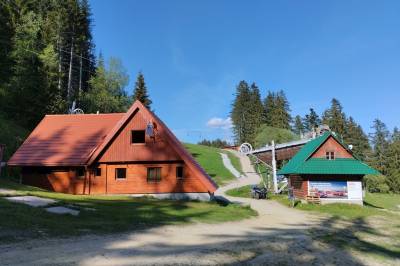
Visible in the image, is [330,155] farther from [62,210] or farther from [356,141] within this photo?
[356,141]

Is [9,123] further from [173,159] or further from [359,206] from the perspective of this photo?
[359,206]

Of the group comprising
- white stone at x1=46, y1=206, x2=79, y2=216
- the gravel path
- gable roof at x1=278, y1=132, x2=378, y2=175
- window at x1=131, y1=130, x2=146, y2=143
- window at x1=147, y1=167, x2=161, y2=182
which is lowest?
the gravel path

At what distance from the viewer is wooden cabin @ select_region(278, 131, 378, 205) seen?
37.8 meters

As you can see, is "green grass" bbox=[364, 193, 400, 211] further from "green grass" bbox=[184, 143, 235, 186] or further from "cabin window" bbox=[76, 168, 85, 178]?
"cabin window" bbox=[76, 168, 85, 178]

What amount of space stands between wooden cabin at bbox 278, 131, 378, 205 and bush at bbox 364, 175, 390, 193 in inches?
1590

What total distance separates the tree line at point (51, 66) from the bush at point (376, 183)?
41792 mm

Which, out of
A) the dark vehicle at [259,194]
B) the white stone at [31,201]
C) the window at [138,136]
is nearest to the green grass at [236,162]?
the dark vehicle at [259,194]

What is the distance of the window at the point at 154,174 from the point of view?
31781mm

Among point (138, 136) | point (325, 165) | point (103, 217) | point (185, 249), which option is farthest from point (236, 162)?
point (185, 249)

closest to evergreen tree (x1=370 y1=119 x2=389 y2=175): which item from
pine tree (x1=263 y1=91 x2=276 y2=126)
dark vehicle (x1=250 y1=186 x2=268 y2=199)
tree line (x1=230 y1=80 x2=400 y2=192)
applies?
tree line (x1=230 y1=80 x2=400 y2=192)

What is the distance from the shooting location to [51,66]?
6181 cm

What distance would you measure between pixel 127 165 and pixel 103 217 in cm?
1227

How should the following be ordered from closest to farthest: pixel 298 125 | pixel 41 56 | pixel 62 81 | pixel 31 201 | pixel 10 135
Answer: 1. pixel 31 201
2. pixel 10 135
3. pixel 41 56
4. pixel 62 81
5. pixel 298 125

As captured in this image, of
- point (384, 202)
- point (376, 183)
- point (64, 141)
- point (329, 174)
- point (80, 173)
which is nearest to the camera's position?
point (80, 173)
